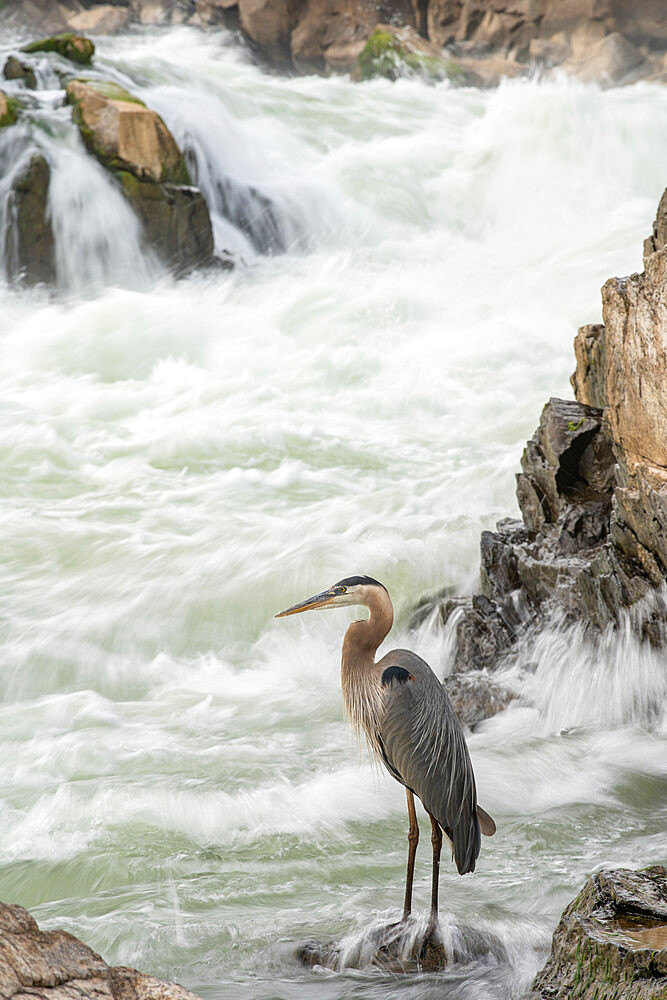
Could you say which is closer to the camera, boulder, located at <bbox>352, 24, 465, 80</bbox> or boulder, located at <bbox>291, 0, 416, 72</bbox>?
boulder, located at <bbox>352, 24, 465, 80</bbox>

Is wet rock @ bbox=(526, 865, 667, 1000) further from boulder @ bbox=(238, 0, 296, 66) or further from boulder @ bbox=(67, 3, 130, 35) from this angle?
boulder @ bbox=(67, 3, 130, 35)

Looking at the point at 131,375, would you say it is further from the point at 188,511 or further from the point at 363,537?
the point at 363,537

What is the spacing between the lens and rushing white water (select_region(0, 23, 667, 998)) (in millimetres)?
3326

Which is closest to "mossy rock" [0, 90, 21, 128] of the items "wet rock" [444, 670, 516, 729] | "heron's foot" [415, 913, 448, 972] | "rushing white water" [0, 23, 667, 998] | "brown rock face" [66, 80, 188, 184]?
"rushing white water" [0, 23, 667, 998]

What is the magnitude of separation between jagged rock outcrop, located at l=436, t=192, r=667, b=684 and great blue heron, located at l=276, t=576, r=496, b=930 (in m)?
1.62

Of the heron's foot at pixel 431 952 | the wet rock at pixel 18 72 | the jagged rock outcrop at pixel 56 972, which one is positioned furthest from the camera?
the wet rock at pixel 18 72

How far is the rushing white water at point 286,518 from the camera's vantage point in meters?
3.33

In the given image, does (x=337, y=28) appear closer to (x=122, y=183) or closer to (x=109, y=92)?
(x=109, y=92)

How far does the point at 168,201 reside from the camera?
1207cm

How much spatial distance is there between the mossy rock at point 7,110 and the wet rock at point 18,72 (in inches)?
32.9

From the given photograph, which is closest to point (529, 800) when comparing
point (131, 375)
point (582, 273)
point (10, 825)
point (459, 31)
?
Answer: point (10, 825)

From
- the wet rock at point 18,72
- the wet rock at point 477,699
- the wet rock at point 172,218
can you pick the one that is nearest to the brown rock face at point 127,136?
the wet rock at point 172,218

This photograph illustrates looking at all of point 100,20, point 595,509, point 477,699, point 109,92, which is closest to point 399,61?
point 100,20

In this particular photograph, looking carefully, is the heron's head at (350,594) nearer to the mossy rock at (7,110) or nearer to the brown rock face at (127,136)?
the brown rock face at (127,136)
